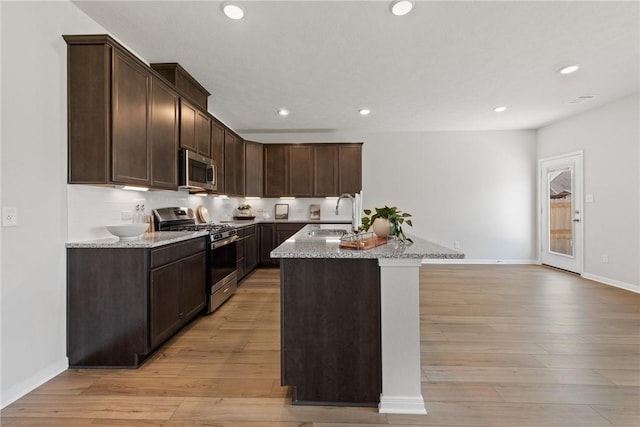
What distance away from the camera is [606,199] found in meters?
4.38

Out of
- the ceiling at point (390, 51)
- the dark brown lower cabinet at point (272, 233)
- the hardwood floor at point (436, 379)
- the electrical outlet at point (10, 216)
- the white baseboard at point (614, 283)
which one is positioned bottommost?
the hardwood floor at point (436, 379)

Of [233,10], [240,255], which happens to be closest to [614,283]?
[240,255]

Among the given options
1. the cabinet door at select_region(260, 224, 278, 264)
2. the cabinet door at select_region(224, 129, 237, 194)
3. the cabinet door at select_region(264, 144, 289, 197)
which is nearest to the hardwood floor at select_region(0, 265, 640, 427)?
the cabinet door at select_region(224, 129, 237, 194)

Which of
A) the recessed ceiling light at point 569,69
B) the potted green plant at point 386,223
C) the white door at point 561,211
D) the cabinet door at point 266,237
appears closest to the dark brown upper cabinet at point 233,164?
the cabinet door at point 266,237

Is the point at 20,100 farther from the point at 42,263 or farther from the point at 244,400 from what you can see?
the point at 244,400

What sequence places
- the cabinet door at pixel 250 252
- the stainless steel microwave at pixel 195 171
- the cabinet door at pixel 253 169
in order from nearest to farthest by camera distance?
the stainless steel microwave at pixel 195 171, the cabinet door at pixel 250 252, the cabinet door at pixel 253 169

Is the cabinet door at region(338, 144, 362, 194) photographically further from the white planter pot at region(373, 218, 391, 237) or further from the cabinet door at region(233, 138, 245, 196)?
the white planter pot at region(373, 218, 391, 237)

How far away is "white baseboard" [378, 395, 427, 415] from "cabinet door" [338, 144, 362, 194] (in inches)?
169

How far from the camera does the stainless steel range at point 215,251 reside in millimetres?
3152

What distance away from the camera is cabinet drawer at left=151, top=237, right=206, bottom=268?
226cm

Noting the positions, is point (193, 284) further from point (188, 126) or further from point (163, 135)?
point (188, 126)

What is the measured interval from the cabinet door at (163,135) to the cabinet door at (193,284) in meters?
0.76

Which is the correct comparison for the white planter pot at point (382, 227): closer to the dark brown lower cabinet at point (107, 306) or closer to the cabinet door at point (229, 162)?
the dark brown lower cabinet at point (107, 306)

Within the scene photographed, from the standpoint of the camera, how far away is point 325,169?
5.68m
